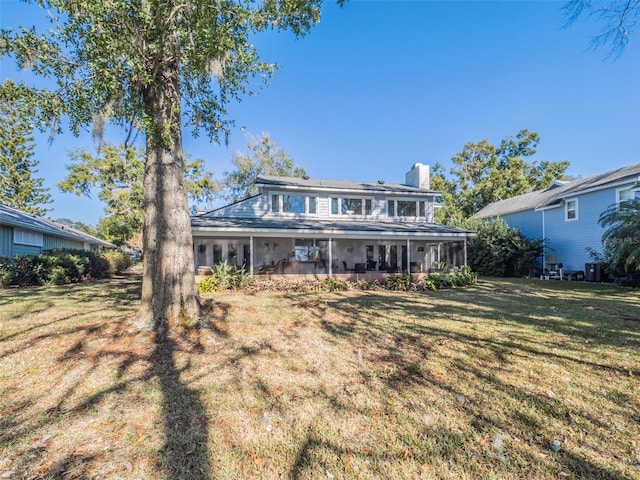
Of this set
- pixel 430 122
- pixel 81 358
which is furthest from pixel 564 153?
pixel 81 358

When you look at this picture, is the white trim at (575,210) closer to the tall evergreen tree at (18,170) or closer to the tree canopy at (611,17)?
the tree canopy at (611,17)

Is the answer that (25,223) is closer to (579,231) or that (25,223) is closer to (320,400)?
(320,400)

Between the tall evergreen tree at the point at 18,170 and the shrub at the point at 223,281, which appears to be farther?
the tall evergreen tree at the point at 18,170

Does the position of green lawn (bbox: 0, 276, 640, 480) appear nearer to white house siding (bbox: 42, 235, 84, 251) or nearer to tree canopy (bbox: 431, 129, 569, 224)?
white house siding (bbox: 42, 235, 84, 251)

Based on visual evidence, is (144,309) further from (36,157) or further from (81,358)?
(36,157)

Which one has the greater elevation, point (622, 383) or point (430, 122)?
point (430, 122)

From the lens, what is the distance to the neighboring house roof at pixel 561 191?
49.9 ft

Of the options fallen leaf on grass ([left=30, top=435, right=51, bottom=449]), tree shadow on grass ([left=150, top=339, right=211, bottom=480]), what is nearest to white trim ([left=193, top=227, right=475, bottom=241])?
tree shadow on grass ([left=150, top=339, right=211, bottom=480])

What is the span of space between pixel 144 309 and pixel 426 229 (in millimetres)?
12892

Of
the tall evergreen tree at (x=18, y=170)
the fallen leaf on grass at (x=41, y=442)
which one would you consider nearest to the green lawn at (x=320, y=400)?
the fallen leaf on grass at (x=41, y=442)

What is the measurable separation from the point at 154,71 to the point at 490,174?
32825mm

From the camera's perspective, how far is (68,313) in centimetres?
682

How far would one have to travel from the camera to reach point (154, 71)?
537 cm

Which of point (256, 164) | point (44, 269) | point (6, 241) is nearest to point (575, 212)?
point (256, 164)
